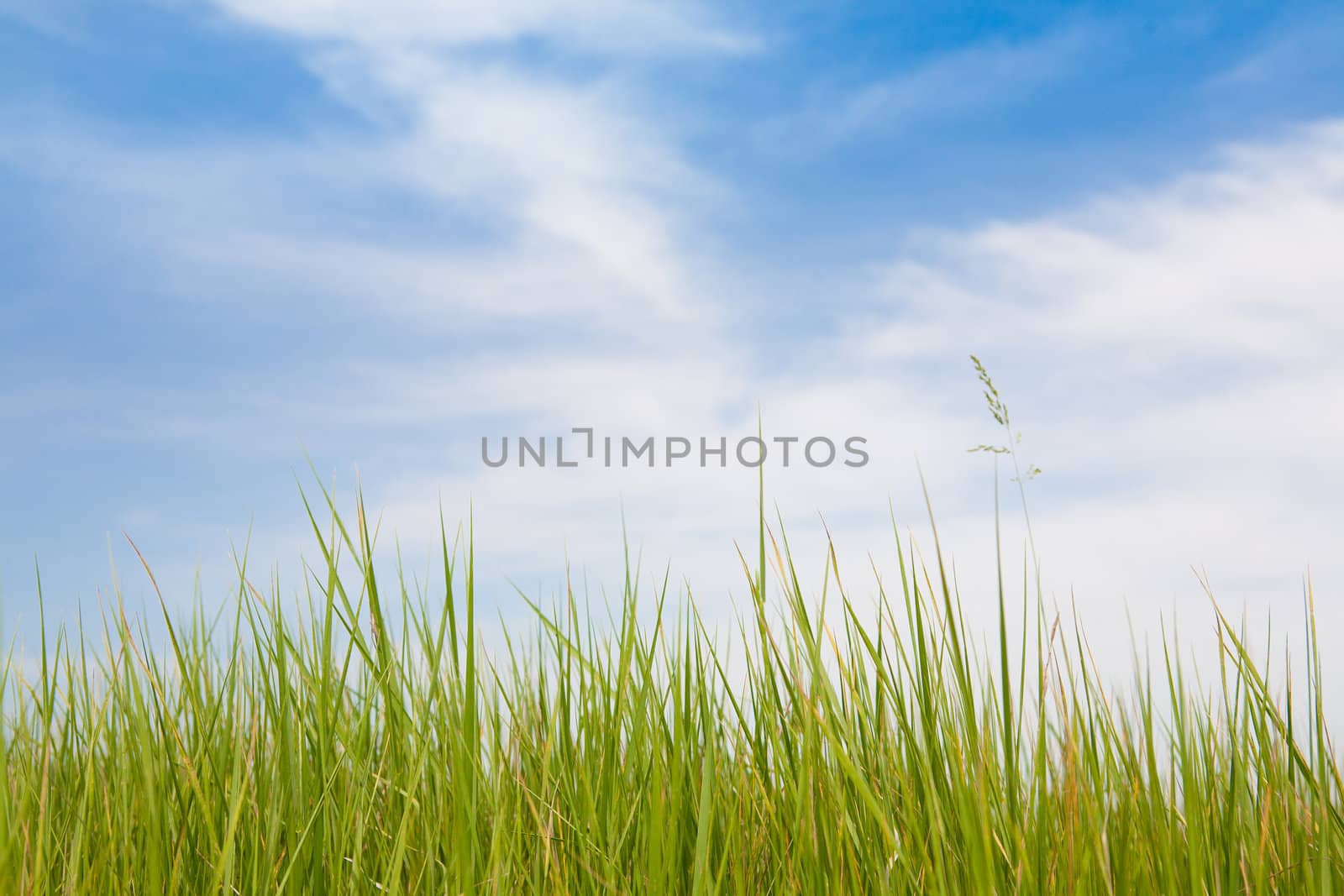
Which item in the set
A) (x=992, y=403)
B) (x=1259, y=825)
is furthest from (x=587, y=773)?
(x=1259, y=825)

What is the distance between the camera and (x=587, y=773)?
2.45 metres

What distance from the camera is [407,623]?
2.97 meters

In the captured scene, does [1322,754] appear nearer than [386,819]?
Yes

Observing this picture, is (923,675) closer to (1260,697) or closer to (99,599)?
(1260,697)

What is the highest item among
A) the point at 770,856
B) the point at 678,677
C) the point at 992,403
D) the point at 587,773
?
the point at 992,403

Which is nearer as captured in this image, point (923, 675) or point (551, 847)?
point (923, 675)

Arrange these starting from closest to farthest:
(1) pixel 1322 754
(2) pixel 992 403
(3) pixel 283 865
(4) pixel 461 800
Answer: (4) pixel 461 800 → (1) pixel 1322 754 → (3) pixel 283 865 → (2) pixel 992 403

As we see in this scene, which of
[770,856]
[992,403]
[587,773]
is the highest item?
[992,403]

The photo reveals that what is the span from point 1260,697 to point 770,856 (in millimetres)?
1272

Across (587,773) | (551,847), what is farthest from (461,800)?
(551,847)

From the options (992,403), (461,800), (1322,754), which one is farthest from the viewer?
(992,403)

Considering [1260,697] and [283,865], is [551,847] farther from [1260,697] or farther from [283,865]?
[1260,697]

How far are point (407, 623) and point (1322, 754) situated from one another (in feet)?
7.53

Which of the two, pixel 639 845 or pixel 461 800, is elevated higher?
pixel 461 800
